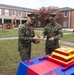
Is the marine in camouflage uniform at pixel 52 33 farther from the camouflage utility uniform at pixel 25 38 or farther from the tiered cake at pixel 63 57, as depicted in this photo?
the tiered cake at pixel 63 57

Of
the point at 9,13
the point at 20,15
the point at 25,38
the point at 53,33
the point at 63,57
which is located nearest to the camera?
the point at 63,57

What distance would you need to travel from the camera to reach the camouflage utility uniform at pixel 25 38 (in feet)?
12.1

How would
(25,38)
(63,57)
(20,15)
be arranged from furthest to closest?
(20,15) → (25,38) → (63,57)

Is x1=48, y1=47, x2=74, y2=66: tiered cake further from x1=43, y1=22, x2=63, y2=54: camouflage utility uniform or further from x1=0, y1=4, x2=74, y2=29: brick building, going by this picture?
x1=0, y1=4, x2=74, y2=29: brick building

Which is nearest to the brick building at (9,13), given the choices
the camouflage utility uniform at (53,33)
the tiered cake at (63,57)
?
the camouflage utility uniform at (53,33)

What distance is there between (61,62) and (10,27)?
2651 centimetres

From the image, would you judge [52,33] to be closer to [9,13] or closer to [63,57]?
[63,57]

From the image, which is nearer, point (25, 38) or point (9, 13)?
point (25, 38)

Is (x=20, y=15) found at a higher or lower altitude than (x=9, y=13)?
lower

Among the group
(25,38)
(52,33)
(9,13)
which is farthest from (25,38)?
(9,13)

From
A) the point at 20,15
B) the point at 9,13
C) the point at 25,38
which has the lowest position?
the point at 25,38

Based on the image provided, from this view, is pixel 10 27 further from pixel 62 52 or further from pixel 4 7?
pixel 62 52

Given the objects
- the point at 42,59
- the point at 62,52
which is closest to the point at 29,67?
the point at 42,59

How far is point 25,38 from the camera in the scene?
145 inches
